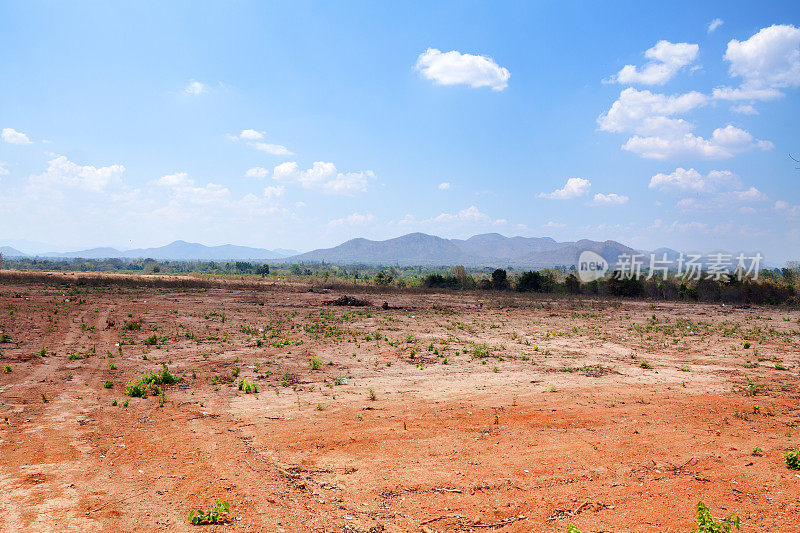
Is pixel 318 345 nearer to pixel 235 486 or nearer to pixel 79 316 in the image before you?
pixel 235 486

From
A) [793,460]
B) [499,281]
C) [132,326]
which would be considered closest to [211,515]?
[793,460]

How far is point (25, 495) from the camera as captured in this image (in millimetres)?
6500

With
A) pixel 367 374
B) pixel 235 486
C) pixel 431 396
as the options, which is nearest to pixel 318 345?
pixel 367 374

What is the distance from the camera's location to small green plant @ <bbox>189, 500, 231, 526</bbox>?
227 inches

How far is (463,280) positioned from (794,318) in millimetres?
46180

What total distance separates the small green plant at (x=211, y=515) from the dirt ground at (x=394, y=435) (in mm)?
125

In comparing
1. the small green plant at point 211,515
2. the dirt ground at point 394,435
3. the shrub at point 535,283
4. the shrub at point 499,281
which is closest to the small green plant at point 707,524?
the dirt ground at point 394,435

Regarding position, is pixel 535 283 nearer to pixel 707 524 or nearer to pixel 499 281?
pixel 499 281

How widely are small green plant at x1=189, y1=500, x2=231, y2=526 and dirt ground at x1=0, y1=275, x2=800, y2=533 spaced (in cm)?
12

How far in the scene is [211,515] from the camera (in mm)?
5789

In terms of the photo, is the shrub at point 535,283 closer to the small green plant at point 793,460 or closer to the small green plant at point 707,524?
the small green plant at point 793,460

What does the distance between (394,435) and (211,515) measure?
4.42m

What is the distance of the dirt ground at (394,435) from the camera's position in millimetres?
6199

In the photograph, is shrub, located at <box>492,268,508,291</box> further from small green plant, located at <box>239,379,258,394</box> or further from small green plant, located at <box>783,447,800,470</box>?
small green plant, located at <box>783,447,800,470</box>
